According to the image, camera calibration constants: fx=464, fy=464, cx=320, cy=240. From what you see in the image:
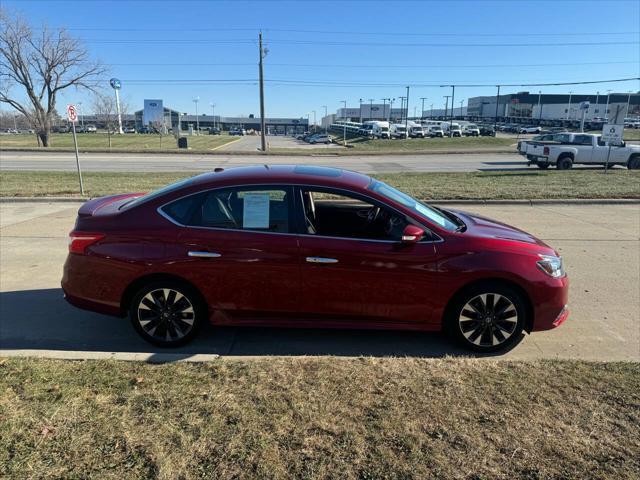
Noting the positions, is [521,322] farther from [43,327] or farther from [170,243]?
[43,327]

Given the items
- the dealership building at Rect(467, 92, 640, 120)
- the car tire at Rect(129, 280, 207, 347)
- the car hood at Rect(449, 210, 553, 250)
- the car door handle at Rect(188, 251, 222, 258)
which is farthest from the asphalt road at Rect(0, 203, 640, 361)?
the dealership building at Rect(467, 92, 640, 120)

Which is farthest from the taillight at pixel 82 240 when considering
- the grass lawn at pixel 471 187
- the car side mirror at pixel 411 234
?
the grass lawn at pixel 471 187

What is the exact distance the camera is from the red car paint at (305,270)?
3957mm

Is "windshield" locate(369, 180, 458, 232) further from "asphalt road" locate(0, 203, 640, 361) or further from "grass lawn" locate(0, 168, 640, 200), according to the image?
"grass lawn" locate(0, 168, 640, 200)

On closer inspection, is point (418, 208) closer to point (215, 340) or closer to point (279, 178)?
point (279, 178)

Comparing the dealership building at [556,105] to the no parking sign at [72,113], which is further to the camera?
the dealership building at [556,105]

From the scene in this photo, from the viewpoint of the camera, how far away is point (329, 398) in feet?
10.2

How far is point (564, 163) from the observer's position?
21.9m

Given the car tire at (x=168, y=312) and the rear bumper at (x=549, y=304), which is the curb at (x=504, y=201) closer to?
the rear bumper at (x=549, y=304)

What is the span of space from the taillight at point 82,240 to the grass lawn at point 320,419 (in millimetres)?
1055

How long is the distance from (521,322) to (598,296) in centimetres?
208

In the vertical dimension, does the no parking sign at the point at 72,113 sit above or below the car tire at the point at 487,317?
above

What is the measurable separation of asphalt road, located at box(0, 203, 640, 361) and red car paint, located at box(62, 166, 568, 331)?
0.86 ft

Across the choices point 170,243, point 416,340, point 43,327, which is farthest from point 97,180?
point 416,340
